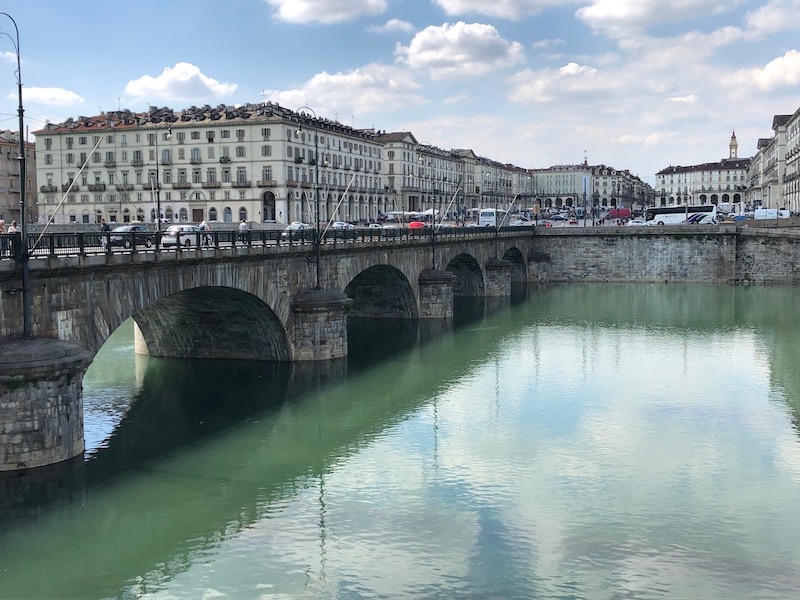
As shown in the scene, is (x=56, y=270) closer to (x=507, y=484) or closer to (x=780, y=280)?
(x=507, y=484)

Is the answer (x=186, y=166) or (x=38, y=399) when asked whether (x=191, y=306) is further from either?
(x=186, y=166)

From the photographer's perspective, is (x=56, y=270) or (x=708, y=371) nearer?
(x=56, y=270)

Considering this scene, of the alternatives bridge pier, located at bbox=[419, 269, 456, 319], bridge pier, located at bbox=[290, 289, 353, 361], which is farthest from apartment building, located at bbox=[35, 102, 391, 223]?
bridge pier, located at bbox=[290, 289, 353, 361]

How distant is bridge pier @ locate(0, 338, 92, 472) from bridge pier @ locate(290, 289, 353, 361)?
16.8 m

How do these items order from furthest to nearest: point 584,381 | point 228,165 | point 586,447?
1. point 228,165
2. point 584,381
3. point 586,447

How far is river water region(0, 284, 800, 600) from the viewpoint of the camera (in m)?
18.1

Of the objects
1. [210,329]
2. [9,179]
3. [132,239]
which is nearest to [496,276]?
[210,329]

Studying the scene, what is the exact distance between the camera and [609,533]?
20266 millimetres

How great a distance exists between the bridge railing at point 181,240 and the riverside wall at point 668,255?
28363 mm

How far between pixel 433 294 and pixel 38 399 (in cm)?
3821

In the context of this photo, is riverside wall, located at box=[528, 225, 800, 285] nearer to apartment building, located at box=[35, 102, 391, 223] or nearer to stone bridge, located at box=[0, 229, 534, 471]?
stone bridge, located at box=[0, 229, 534, 471]

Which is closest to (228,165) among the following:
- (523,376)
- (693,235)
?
(693,235)

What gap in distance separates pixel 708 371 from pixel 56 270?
99.5 feet

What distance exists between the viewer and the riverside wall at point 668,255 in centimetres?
8206
